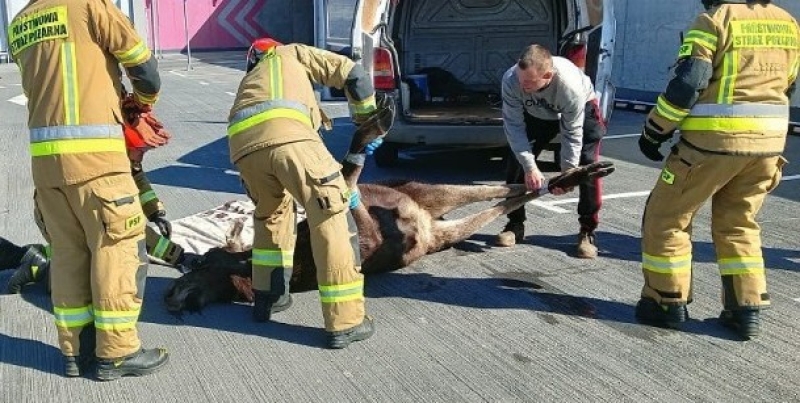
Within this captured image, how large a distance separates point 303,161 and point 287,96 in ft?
1.29

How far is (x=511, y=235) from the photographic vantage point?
568cm

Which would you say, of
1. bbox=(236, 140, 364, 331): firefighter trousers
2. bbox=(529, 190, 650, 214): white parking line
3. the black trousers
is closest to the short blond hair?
the black trousers

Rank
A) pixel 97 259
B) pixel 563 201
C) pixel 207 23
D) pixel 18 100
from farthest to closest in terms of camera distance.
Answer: pixel 207 23, pixel 18 100, pixel 563 201, pixel 97 259

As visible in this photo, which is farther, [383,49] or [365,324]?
[383,49]

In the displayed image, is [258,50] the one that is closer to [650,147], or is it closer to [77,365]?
[77,365]

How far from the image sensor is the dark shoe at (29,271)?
186 inches

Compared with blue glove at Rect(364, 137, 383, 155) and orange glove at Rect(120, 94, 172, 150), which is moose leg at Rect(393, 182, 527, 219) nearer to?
blue glove at Rect(364, 137, 383, 155)

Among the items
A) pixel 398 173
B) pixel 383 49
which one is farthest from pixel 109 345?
pixel 398 173

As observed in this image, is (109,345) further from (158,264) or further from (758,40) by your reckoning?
(758,40)

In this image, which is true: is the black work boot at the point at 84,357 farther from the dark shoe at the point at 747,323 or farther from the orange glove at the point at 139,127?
the dark shoe at the point at 747,323

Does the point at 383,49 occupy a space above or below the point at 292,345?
above

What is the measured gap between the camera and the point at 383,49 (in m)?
7.10

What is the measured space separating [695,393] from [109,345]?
2.68 metres

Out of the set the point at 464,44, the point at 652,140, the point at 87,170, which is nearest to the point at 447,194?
the point at 652,140
